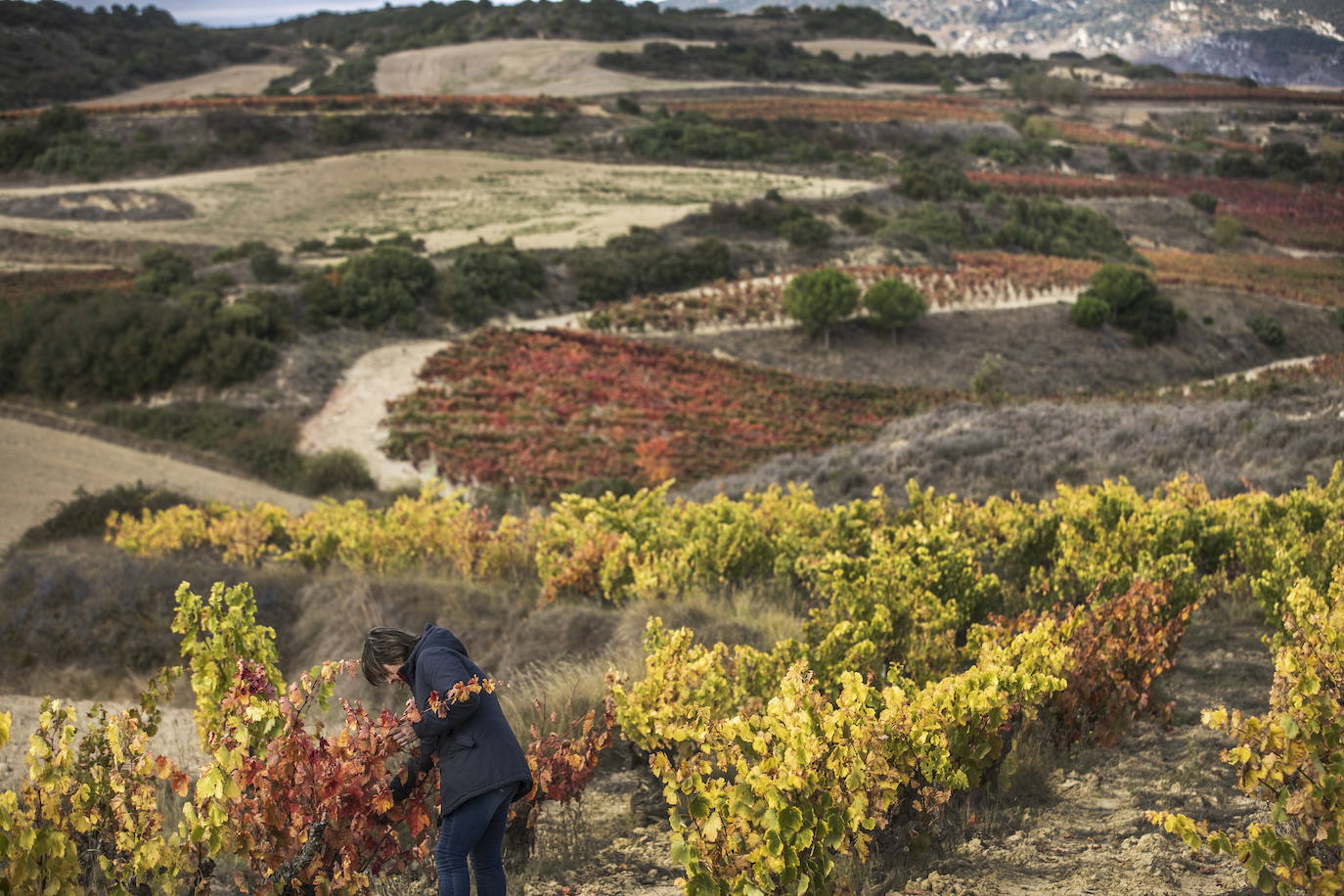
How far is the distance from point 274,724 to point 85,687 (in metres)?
6.14

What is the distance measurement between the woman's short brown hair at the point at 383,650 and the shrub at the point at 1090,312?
2762cm

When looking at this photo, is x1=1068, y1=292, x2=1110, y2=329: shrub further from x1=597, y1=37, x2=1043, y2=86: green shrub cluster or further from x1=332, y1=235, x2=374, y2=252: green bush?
x1=597, y1=37, x2=1043, y2=86: green shrub cluster

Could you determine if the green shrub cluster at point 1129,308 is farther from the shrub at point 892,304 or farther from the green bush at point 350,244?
the green bush at point 350,244

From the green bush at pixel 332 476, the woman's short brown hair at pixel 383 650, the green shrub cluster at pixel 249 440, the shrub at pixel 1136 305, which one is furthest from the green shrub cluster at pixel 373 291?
the woman's short brown hair at pixel 383 650

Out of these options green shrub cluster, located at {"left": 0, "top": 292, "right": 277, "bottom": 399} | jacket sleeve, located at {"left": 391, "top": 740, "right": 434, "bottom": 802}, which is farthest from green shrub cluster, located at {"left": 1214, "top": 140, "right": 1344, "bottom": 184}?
jacket sleeve, located at {"left": 391, "top": 740, "right": 434, "bottom": 802}

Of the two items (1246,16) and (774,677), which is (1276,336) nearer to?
(1246,16)

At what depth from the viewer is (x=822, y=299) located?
25.5 metres

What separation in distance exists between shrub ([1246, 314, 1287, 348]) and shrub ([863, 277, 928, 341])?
1011cm

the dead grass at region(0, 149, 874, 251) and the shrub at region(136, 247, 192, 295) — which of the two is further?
the dead grass at region(0, 149, 874, 251)

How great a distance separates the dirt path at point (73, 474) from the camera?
1450 centimetres

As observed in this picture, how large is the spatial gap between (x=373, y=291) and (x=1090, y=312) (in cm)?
2142

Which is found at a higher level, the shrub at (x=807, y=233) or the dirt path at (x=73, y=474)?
the shrub at (x=807, y=233)

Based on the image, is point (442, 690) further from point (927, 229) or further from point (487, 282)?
point (927, 229)

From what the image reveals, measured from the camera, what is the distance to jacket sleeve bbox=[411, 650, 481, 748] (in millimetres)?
3088
